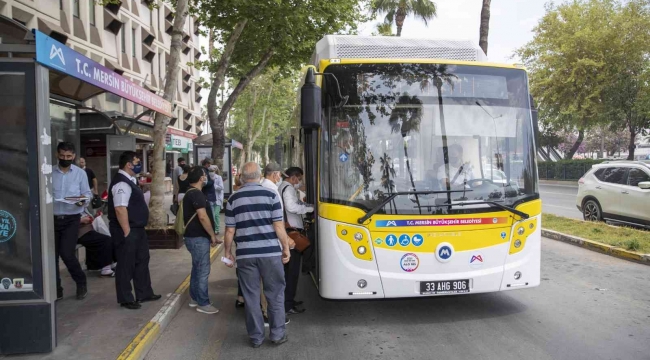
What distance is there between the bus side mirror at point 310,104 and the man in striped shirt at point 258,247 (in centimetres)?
81

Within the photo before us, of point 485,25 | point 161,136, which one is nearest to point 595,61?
point 485,25

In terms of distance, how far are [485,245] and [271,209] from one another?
2.38 meters

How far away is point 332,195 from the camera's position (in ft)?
19.1

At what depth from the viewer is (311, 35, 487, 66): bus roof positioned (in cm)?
645

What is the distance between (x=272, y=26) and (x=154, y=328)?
12.3 m

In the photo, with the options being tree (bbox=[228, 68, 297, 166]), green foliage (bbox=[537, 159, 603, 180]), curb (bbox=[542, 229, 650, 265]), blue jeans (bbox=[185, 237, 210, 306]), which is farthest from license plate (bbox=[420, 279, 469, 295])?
green foliage (bbox=[537, 159, 603, 180])

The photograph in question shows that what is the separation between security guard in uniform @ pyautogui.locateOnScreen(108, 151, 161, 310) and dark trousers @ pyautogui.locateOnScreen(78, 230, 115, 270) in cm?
125

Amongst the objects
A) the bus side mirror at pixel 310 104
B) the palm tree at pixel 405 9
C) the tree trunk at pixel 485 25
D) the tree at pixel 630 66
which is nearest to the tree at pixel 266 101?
the palm tree at pixel 405 9

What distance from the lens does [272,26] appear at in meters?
16.2

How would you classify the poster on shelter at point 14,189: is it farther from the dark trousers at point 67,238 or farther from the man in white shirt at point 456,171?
the man in white shirt at point 456,171

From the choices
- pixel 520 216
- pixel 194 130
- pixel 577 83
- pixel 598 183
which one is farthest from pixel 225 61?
pixel 194 130

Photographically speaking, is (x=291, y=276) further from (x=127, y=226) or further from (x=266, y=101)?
(x=266, y=101)

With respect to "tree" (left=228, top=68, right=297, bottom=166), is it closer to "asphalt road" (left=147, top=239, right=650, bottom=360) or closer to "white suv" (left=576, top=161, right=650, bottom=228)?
"white suv" (left=576, top=161, right=650, bottom=228)

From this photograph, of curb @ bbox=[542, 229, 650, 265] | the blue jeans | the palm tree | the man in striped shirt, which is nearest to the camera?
the man in striped shirt
